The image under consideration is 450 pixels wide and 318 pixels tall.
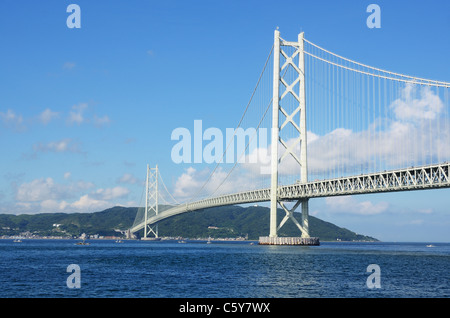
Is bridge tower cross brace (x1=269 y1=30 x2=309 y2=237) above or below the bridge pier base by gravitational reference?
above

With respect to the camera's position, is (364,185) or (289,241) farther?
(289,241)

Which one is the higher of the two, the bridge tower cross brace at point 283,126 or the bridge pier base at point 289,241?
the bridge tower cross brace at point 283,126

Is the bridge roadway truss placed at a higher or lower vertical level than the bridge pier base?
higher

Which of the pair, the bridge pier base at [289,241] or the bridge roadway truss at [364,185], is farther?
the bridge pier base at [289,241]

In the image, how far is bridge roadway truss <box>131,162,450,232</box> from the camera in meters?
51.1

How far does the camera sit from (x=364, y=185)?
6153cm

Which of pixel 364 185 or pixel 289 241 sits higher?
pixel 364 185

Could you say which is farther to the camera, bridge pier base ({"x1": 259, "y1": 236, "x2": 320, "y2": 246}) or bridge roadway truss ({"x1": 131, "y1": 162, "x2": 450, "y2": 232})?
bridge pier base ({"x1": 259, "y1": 236, "x2": 320, "y2": 246})

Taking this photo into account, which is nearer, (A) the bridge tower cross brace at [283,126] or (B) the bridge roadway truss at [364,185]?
(B) the bridge roadway truss at [364,185]

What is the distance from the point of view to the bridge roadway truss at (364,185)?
5109 cm
